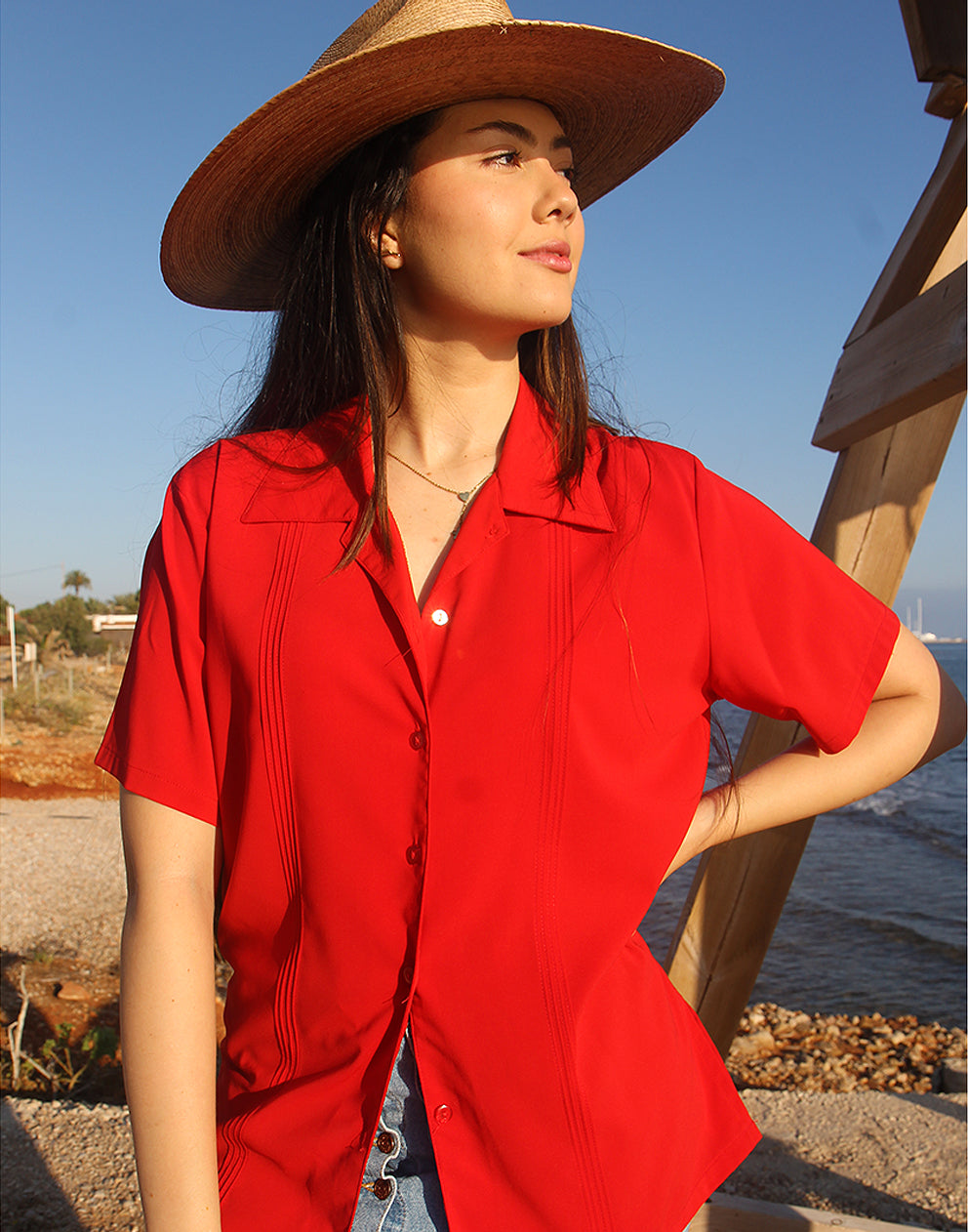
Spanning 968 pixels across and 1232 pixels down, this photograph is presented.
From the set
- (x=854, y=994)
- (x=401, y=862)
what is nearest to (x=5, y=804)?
(x=854, y=994)

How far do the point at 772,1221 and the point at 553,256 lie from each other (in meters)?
2.09

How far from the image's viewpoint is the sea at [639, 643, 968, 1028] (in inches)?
329

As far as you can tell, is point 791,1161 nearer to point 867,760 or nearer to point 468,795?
point 867,760

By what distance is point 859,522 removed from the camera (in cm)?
244

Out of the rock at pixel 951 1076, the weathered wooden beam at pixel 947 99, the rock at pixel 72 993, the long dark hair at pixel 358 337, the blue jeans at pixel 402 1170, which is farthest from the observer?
the rock at pixel 72 993

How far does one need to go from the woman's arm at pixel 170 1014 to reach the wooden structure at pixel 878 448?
157 cm

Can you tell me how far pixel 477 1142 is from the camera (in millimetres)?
1175

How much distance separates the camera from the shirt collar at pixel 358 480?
4.43ft

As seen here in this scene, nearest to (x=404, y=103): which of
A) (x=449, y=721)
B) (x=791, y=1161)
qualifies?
(x=449, y=721)

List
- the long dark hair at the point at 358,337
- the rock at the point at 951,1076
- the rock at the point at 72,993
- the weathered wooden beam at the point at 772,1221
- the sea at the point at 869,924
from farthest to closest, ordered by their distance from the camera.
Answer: the sea at the point at 869,924 < the rock at the point at 72,993 < the rock at the point at 951,1076 < the weathered wooden beam at the point at 772,1221 < the long dark hair at the point at 358,337

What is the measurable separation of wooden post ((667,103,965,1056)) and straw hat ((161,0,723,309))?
3.04 feet

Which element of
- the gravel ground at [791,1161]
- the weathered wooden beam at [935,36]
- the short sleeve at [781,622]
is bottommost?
the gravel ground at [791,1161]

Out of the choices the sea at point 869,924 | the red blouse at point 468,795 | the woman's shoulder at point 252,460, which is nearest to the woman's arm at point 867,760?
the red blouse at point 468,795

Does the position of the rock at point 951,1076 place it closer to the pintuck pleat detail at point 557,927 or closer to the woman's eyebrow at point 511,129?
the pintuck pleat detail at point 557,927
